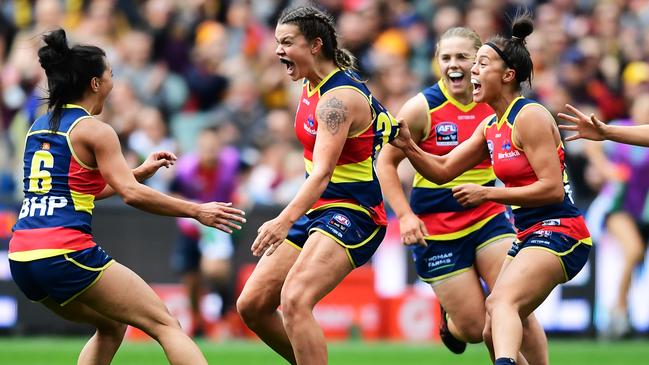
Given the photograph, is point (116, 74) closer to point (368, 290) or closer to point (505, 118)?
point (368, 290)

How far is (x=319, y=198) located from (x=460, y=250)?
4.74 feet

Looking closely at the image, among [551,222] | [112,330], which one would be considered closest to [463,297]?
[551,222]

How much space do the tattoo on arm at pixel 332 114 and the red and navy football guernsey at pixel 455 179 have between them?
4.36 feet

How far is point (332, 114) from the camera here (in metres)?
7.97

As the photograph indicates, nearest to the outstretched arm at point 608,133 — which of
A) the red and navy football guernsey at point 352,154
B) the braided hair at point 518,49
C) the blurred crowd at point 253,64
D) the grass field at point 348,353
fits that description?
the braided hair at point 518,49

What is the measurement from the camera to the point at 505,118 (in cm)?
818

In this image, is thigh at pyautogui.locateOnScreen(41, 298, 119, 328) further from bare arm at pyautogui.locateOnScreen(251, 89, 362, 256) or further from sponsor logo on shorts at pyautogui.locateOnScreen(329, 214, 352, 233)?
sponsor logo on shorts at pyautogui.locateOnScreen(329, 214, 352, 233)

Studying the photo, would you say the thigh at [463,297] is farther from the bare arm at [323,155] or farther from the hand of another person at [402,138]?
the bare arm at [323,155]

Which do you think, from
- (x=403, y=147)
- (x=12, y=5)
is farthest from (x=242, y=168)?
(x=403, y=147)

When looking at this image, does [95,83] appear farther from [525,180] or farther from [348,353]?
[348,353]

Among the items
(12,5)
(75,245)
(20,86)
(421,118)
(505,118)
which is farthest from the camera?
(12,5)

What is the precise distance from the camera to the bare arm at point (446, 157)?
8.62 meters

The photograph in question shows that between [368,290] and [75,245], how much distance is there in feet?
23.0

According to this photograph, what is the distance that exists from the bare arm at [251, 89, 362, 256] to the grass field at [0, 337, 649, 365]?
4377 millimetres
